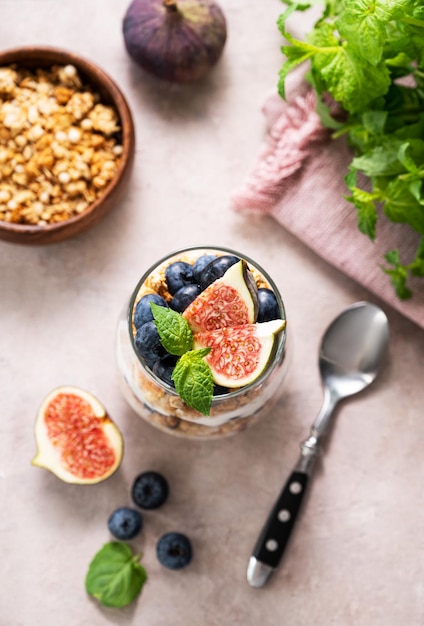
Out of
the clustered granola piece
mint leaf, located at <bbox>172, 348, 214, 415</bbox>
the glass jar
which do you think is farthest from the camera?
the clustered granola piece

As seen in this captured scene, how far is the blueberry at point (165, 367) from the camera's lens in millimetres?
1183

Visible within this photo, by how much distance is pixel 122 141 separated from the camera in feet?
5.27

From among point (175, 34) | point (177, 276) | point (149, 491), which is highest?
point (175, 34)

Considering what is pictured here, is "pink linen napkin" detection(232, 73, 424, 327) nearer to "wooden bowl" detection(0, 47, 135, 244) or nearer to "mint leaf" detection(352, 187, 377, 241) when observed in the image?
"mint leaf" detection(352, 187, 377, 241)

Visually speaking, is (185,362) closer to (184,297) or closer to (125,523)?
(184,297)

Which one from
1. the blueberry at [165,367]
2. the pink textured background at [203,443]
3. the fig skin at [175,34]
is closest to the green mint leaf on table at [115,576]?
the pink textured background at [203,443]

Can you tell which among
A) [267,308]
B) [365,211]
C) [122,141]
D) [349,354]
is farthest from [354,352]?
[122,141]

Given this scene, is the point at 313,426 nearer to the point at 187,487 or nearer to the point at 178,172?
the point at 187,487

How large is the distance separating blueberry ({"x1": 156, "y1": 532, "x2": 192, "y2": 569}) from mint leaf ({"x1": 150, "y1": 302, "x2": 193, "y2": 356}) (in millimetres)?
614

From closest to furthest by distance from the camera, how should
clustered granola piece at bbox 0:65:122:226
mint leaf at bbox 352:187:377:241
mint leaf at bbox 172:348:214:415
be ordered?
mint leaf at bbox 172:348:214:415, mint leaf at bbox 352:187:377:241, clustered granola piece at bbox 0:65:122:226

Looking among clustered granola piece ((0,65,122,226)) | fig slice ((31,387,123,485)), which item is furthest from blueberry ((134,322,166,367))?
clustered granola piece ((0,65,122,226))

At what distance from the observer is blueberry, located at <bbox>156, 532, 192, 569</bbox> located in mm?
1549

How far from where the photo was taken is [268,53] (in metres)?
1.73

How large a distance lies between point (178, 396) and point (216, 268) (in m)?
0.24
